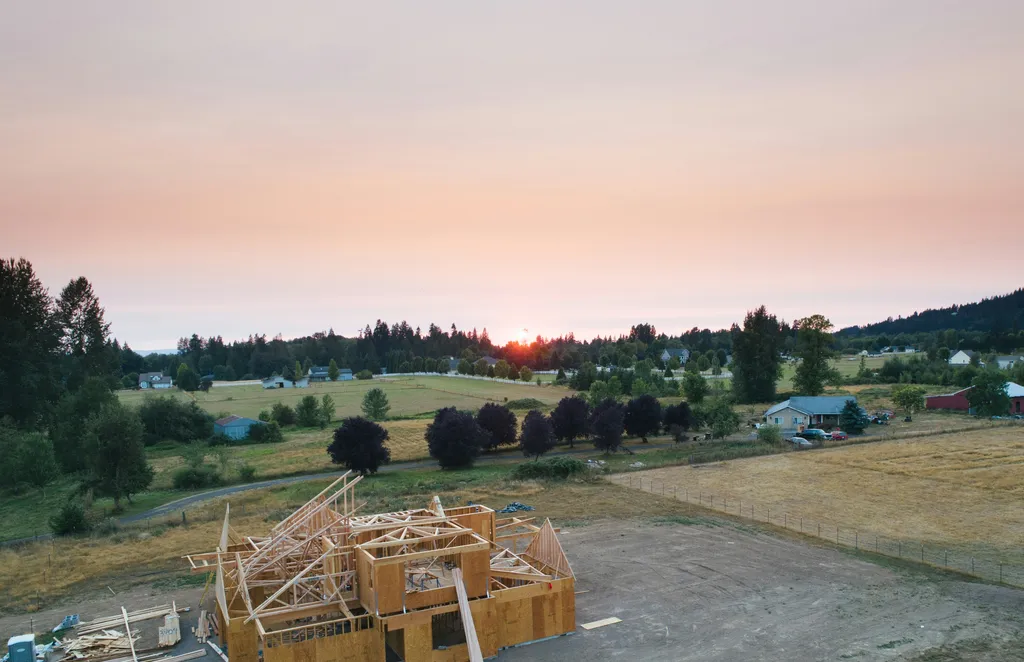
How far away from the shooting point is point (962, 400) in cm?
6888

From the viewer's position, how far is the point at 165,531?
34.5 meters

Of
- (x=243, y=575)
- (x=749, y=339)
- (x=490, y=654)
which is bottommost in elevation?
(x=490, y=654)

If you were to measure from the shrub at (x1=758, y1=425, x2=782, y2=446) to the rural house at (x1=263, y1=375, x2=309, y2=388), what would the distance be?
3988 inches

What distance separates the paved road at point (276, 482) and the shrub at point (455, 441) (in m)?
2.39

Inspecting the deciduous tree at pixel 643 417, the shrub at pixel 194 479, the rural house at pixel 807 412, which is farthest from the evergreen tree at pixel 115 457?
the rural house at pixel 807 412

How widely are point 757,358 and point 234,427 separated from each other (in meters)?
60.9

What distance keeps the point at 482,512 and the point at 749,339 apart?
67.1 m

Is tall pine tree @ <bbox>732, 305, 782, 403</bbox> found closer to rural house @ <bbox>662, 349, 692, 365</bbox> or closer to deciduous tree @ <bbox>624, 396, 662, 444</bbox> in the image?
deciduous tree @ <bbox>624, 396, 662, 444</bbox>

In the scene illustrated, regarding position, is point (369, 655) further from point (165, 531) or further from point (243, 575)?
point (165, 531)

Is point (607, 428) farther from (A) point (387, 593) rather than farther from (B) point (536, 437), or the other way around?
(A) point (387, 593)

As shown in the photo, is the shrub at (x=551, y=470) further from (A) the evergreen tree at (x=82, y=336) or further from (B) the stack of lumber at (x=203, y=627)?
(A) the evergreen tree at (x=82, y=336)

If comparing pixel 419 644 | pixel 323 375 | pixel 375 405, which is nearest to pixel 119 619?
pixel 419 644

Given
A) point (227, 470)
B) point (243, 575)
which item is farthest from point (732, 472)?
point (227, 470)

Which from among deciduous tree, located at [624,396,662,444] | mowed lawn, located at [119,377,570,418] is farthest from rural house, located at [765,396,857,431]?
mowed lawn, located at [119,377,570,418]
